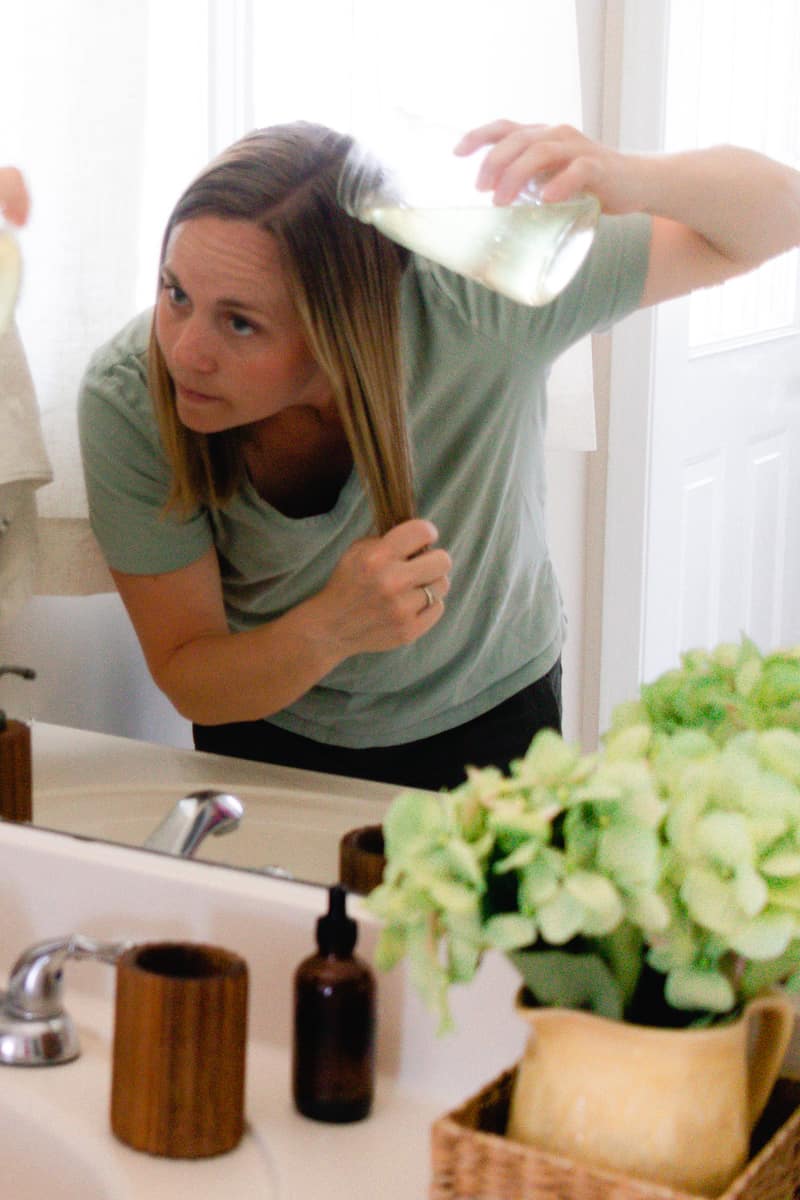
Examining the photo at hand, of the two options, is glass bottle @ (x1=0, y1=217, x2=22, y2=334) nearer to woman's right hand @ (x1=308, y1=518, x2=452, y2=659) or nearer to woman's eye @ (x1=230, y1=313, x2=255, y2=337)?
woman's eye @ (x1=230, y1=313, x2=255, y2=337)

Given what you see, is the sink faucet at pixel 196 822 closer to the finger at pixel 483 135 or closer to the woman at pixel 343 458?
the woman at pixel 343 458

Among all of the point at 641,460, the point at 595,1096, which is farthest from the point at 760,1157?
the point at 641,460

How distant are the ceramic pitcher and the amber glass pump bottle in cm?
17

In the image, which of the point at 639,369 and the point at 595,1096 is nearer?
the point at 595,1096

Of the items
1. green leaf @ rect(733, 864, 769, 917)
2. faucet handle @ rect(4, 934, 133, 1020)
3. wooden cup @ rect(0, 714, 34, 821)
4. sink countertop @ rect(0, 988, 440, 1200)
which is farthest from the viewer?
wooden cup @ rect(0, 714, 34, 821)

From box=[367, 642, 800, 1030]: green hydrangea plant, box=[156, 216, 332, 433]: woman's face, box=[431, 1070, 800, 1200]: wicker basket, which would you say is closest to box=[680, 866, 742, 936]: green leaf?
box=[367, 642, 800, 1030]: green hydrangea plant

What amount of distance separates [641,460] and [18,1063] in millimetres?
492

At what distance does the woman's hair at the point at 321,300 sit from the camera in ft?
2.89

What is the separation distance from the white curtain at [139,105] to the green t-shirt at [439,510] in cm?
3

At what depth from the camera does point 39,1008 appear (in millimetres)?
830

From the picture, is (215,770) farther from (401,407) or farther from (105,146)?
(105,146)

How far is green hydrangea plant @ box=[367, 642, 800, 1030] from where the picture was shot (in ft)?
1.77

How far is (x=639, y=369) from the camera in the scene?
0.86 meters

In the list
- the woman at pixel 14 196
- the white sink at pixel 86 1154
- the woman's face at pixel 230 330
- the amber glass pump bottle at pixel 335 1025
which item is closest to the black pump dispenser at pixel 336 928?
the amber glass pump bottle at pixel 335 1025
